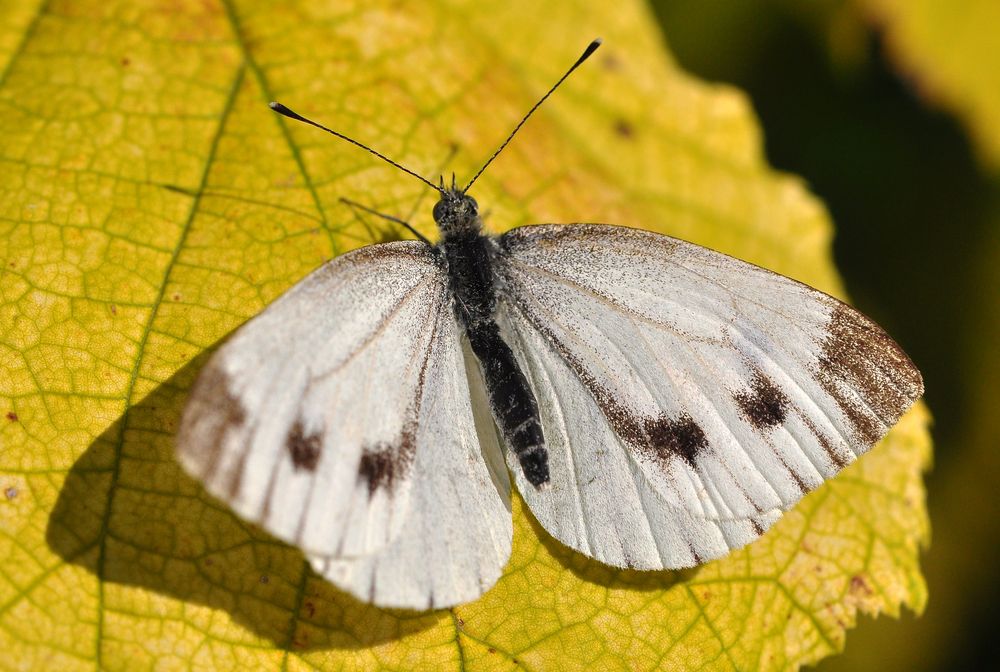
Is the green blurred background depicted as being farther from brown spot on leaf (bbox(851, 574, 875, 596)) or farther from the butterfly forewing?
the butterfly forewing

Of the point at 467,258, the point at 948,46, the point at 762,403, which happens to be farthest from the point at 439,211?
the point at 948,46

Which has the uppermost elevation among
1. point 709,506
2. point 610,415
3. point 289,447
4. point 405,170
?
point 405,170

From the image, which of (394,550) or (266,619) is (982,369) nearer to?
(394,550)

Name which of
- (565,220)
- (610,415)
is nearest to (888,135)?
(565,220)

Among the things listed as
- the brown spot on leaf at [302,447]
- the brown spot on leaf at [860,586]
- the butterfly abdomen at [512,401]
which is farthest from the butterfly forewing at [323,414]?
the brown spot on leaf at [860,586]

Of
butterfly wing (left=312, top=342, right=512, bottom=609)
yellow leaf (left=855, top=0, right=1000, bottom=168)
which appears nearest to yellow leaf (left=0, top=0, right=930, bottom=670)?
butterfly wing (left=312, top=342, right=512, bottom=609)

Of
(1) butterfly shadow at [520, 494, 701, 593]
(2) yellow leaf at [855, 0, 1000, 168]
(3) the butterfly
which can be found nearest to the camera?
(3) the butterfly
